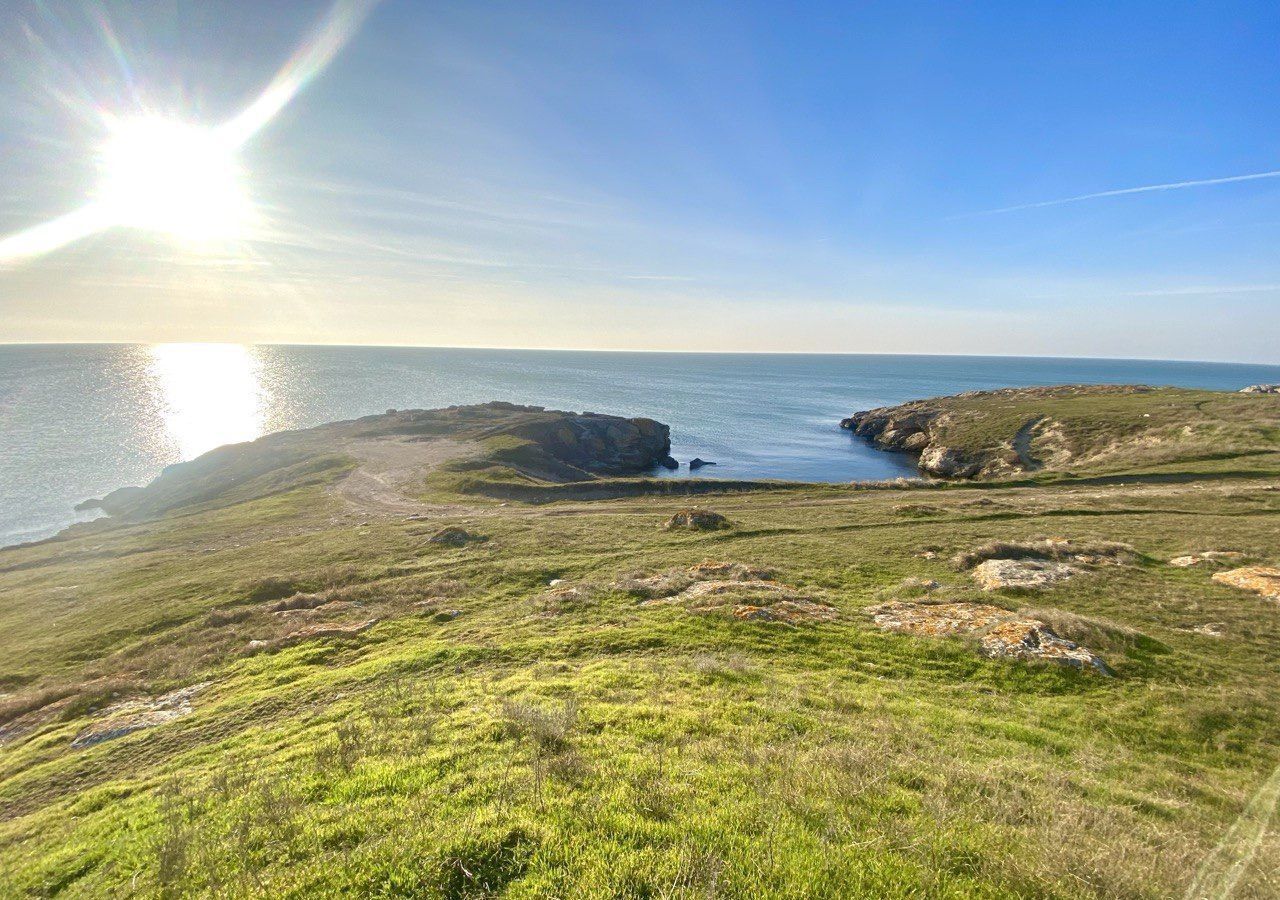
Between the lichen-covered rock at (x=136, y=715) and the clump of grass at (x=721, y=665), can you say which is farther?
the clump of grass at (x=721, y=665)

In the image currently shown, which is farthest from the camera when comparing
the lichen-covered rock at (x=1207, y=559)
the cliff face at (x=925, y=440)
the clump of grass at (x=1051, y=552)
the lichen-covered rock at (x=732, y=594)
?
the cliff face at (x=925, y=440)

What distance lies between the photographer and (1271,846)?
7.67m

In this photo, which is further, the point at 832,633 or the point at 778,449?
the point at 778,449

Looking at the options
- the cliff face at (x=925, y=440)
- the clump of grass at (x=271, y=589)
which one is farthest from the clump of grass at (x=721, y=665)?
the cliff face at (x=925, y=440)

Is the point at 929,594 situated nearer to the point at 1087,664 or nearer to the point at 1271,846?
the point at 1087,664

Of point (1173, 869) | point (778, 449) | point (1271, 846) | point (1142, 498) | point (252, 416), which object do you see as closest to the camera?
point (1173, 869)

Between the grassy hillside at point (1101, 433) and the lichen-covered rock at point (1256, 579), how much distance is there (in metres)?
38.9

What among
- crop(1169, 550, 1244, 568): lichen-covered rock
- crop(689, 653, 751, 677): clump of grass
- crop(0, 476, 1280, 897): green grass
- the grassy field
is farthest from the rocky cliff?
crop(1169, 550, 1244, 568): lichen-covered rock

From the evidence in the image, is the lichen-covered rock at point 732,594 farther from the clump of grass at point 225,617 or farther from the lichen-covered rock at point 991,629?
the clump of grass at point 225,617

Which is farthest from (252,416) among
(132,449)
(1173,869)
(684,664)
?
(1173,869)

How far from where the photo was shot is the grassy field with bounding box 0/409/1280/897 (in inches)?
255

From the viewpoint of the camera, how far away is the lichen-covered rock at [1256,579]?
20344 mm

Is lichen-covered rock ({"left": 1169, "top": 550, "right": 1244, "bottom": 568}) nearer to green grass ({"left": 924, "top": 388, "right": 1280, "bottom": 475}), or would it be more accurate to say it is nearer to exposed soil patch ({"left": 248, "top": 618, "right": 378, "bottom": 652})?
green grass ({"left": 924, "top": 388, "right": 1280, "bottom": 475})

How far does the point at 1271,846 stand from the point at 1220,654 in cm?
1275
